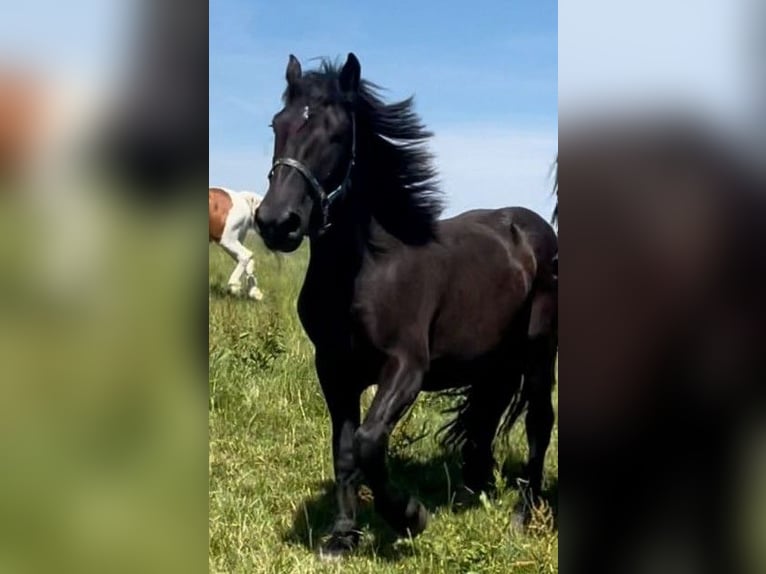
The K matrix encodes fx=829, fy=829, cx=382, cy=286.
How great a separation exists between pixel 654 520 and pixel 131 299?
A: 1129 mm

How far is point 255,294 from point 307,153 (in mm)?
423

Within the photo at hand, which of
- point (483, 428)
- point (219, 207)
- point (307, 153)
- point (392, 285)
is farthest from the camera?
point (483, 428)

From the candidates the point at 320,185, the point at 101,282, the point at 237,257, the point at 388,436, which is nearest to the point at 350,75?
the point at 320,185

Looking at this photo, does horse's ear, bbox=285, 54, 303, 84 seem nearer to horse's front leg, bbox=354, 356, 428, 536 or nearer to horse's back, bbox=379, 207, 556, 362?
horse's back, bbox=379, 207, 556, 362

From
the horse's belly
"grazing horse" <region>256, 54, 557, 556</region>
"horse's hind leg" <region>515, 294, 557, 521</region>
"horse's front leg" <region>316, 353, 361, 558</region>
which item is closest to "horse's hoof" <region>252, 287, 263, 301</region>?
"grazing horse" <region>256, 54, 557, 556</region>

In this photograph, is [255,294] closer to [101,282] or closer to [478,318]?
[478,318]

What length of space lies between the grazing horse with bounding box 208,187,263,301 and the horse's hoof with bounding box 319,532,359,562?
72 cm

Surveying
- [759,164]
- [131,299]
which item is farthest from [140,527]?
[759,164]

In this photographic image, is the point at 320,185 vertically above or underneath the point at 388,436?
above

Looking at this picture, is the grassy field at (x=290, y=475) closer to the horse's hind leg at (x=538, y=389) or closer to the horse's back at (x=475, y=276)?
the horse's hind leg at (x=538, y=389)

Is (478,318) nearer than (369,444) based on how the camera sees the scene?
No

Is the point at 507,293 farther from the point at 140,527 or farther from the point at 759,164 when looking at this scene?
the point at 140,527

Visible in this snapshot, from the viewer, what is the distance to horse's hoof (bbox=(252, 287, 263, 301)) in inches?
89.4

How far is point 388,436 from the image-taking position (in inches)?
91.3
